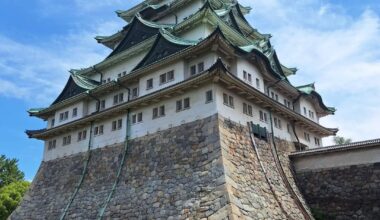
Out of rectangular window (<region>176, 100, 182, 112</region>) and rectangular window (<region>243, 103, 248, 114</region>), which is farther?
rectangular window (<region>243, 103, 248, 114</region>)

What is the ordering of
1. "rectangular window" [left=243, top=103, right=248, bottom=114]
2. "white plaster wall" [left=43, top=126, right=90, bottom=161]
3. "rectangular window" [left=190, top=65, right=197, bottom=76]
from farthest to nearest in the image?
"white plaster wall" [left=43, top=126, right=90, bottom=161], "rectangular window" [left=190, top=65, right=197, bottom=76], "rectangular window" [left=243, top=103, right=248, bottom=114]

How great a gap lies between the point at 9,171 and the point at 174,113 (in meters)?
41.1

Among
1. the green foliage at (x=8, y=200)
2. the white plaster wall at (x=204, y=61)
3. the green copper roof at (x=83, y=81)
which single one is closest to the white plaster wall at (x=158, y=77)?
the white plaster wall at (x=204, y=61)

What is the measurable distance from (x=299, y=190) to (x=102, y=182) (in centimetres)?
1337

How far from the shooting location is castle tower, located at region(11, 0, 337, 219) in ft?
62.5

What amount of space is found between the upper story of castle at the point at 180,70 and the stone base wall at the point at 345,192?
5.41 m

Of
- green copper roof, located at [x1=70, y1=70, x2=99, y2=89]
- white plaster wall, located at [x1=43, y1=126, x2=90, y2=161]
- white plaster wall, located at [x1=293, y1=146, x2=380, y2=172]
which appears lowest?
white plaster wall, located at [x1=293, y1=146, x2=380, y2=172]

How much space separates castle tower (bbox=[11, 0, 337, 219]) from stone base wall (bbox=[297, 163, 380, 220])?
1236mm

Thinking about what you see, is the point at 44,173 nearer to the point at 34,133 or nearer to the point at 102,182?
the point at 34,133

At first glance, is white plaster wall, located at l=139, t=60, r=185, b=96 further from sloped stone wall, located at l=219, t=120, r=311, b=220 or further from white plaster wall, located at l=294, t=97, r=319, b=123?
white plaster wall, located at l=294, t=97, r=319, b=123

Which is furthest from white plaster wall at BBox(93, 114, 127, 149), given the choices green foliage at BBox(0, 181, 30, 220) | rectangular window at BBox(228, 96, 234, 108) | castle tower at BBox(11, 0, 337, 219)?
green foliage at BBox(0, 181, 30, 220)

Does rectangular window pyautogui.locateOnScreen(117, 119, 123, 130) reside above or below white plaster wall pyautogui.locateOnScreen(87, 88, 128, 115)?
below

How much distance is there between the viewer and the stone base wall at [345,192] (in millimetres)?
20562

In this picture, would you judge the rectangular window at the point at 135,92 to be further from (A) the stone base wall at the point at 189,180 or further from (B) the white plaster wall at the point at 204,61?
(B) the white plaster wall at the point at 204,61
